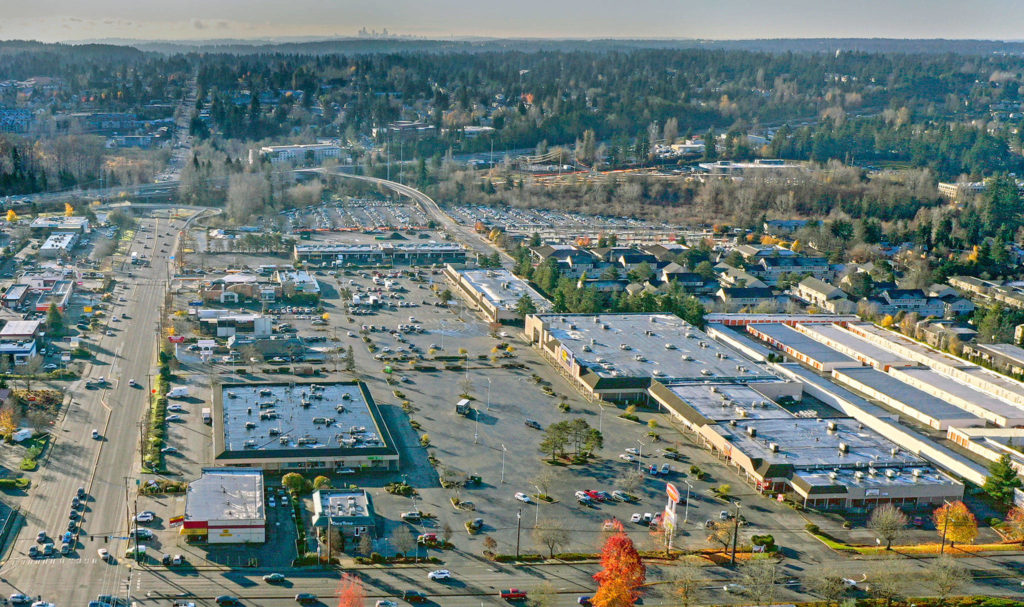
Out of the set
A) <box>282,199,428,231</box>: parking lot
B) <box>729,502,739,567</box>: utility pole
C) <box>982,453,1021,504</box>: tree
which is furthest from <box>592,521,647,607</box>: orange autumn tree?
<box>282,199,428,231</box>: parking lot

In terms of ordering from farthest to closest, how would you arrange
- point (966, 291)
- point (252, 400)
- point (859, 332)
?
point (966, 291)
point (859, 332)
point (252, 400)

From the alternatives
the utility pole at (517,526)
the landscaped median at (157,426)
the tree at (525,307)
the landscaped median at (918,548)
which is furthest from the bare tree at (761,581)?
the tree at (525,307)

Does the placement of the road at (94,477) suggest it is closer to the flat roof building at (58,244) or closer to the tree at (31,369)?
the tree at (31,369)

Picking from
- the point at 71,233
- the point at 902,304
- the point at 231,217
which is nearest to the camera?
the point at 902,304

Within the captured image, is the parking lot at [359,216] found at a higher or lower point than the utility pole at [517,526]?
lower

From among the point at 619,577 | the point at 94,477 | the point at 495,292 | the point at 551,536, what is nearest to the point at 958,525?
the point at 619,577

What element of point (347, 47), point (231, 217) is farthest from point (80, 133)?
point (347, 47)

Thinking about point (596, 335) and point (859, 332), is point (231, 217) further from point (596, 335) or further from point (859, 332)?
point (859, 332)
